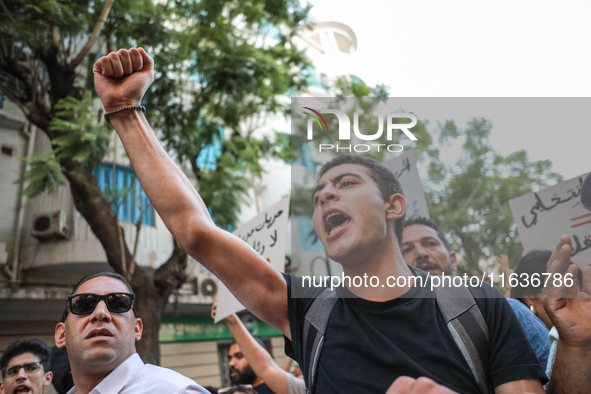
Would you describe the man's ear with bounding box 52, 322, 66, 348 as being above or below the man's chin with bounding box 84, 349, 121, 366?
above

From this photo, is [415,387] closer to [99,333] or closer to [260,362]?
[99,333]

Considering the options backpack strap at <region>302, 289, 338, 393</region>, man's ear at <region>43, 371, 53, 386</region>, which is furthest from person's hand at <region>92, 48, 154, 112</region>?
man's ear at <region>43, 371, 53, 386</region>

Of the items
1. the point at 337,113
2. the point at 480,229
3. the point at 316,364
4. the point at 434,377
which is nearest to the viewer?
the point at 434,377

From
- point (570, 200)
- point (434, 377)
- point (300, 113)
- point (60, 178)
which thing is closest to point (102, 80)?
point (300, 113)

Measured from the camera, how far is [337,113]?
3.89ft

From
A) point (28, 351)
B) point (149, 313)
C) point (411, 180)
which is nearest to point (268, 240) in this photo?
point (28, 351)

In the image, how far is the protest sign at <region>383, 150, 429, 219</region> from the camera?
1.33 metres

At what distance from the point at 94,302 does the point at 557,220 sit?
1.76 metres

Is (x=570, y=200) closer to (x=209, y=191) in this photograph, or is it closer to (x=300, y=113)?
(x=300, y=113)

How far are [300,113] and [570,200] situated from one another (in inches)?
29.8

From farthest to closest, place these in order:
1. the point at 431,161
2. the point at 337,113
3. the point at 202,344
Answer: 1. the point at 202,344
2. the point at 431,161
3. the point at 337,113

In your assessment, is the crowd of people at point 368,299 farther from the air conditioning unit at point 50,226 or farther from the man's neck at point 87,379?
the air conditioning unit at point 50,226

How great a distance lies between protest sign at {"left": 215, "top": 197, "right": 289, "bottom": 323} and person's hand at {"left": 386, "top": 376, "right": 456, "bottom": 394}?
2.23 metres

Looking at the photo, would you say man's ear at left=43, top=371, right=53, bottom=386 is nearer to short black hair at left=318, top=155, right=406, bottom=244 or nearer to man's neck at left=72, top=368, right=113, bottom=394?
man's neck at left=72, top=368, right=113, bottom=394
